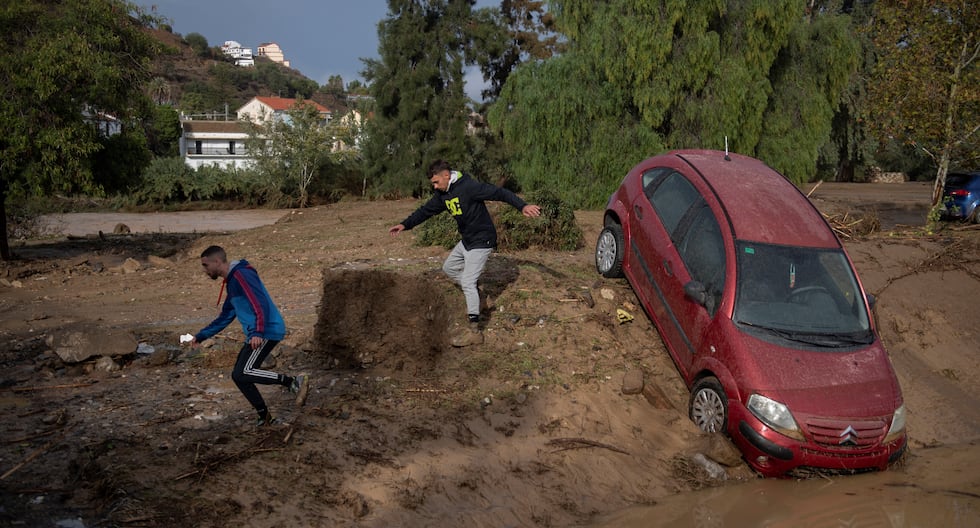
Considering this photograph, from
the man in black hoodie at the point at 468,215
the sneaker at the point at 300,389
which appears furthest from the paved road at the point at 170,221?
the sneaker at the point at 300,389

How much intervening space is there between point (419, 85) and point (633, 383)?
30.2 meters

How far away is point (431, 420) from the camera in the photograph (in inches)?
243

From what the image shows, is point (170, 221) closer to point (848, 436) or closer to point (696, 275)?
point (696, 275)

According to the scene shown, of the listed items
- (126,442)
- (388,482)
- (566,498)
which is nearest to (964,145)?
(566,498)

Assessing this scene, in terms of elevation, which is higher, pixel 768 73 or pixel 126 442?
pixel 768 73

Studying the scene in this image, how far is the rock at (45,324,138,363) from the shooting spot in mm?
6934

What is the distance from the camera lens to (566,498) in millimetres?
5547

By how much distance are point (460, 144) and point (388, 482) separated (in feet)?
101

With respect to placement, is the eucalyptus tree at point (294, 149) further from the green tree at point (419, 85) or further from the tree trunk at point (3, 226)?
the tree trunk at point (3, 226)

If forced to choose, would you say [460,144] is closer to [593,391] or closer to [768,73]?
[768,73]

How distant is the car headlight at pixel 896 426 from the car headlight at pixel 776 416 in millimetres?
823

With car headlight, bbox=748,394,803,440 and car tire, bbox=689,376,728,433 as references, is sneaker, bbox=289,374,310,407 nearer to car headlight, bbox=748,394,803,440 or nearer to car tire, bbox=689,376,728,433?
car tire, bbox=689,376,728,433

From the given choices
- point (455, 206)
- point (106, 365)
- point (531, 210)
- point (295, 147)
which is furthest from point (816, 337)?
point (295, 147)

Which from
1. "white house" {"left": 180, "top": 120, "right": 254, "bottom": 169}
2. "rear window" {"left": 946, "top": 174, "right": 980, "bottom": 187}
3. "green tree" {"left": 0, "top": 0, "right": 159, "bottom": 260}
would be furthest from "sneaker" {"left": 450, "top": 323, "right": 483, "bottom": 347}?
"white house" {"left": 180, "top": 120, "right": 254, "bottom": 169}
